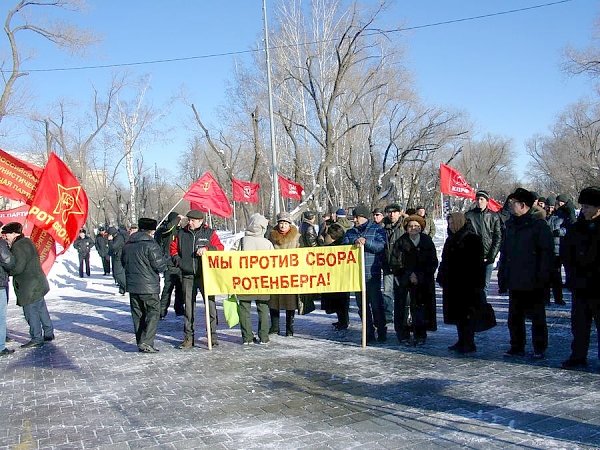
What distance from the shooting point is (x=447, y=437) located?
15.7 ft

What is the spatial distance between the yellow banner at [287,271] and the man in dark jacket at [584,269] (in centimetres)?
278

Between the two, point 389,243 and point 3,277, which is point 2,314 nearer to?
point 3,277

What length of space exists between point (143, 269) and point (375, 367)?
3514mm

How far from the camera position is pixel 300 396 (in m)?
6.09

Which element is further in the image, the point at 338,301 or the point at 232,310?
the point at 338,301

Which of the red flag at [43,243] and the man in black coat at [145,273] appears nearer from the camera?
the man in black coat at [145,273]

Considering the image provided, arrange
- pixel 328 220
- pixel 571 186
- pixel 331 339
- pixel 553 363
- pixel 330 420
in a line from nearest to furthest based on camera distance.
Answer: pixel 330 420, pixel 553 363, pixel 331 339, pixel 328 220, pixel 571 186

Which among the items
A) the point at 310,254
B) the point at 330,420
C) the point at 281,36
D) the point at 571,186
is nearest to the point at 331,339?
the point at 310,254

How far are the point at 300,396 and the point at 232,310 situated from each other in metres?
2.96

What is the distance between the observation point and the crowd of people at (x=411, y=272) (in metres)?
6.79

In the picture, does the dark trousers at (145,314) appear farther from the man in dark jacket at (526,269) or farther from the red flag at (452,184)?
the red flag at (452,184)

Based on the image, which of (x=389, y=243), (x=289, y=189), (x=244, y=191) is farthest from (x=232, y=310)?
(x=289, y=189)

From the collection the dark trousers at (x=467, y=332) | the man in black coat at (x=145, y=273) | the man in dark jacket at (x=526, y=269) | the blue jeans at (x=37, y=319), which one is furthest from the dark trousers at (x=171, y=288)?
the man in dark jacket at (x=526, y=269)

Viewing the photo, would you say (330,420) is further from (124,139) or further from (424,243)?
(124,139)
